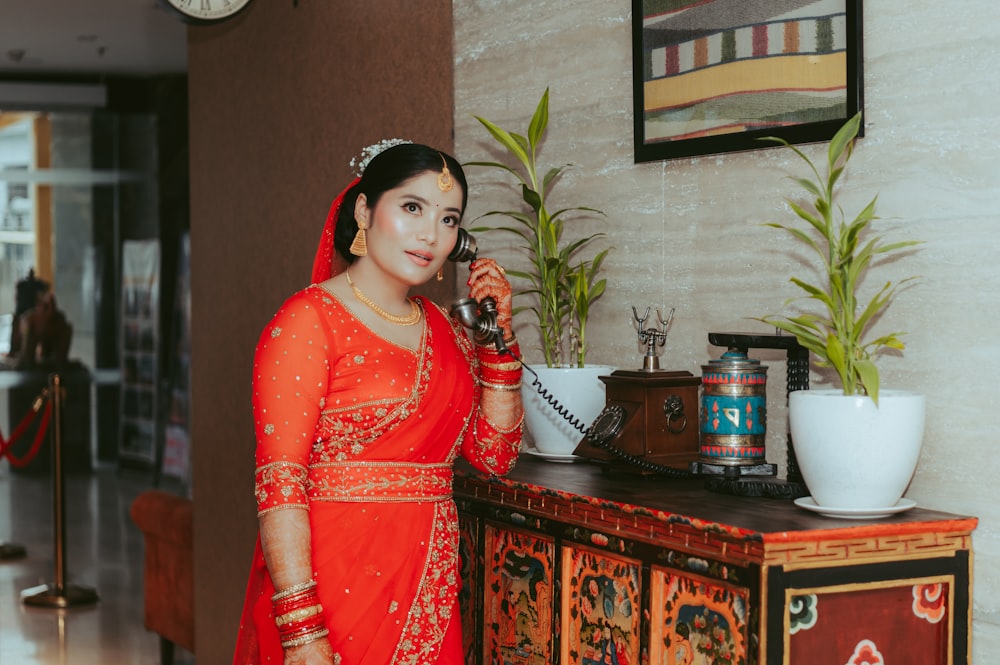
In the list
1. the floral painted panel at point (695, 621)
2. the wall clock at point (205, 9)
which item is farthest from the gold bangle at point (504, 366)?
the wall clock at point (205, 9)

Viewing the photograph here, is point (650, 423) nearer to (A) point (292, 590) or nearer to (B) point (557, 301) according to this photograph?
(B) point (557, 301)

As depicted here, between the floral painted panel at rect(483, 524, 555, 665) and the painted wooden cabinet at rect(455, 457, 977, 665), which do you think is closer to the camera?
the painted wooden cabinet at rect(455, 457, 977, 665)

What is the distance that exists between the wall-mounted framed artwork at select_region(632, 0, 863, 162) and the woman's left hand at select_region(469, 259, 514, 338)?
63cm

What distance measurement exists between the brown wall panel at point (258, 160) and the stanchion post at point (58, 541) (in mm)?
1741

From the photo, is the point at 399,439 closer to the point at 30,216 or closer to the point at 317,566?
the point at 317,566

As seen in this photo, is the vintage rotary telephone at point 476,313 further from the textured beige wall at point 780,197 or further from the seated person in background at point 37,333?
the seated person in background at point 37,333

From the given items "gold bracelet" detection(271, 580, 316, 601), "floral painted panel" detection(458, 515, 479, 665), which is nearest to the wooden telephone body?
"floral painted panel" detection(458, 515, 479, 665)

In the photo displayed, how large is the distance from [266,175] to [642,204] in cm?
230

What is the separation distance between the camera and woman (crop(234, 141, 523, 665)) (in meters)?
2.17

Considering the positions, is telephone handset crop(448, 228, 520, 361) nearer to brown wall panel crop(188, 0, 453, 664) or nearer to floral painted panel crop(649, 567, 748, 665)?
floral painted panel crop(649, 567, 748, 665)

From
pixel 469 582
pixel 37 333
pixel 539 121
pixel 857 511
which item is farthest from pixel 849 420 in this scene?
pixel 37 333

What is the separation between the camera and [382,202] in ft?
7.73

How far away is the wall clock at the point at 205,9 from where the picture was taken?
4.20 meters

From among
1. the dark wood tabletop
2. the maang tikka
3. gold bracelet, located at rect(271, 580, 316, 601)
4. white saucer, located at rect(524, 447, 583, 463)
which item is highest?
the maang tikka
